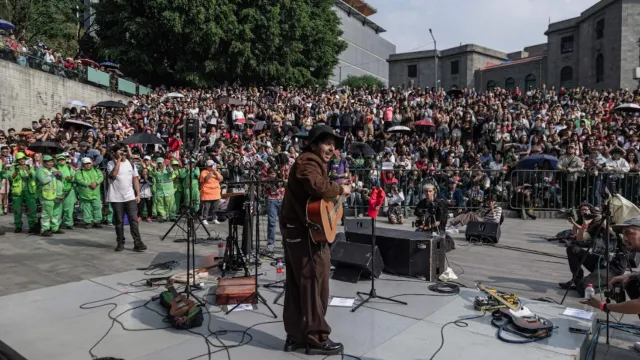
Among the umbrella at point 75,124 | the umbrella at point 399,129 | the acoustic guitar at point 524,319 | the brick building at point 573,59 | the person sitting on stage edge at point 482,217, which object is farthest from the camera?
the brick building at point 573,59

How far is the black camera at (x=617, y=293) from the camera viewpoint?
469 centimetres

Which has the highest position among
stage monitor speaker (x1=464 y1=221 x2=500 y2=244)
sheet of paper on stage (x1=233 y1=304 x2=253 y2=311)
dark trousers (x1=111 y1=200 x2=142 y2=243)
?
dark trousers (x1=111 y1=200 x2=142 y2=243)

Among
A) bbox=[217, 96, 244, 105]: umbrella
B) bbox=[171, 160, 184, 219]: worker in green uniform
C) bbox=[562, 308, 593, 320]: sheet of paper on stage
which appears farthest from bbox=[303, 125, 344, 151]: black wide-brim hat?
bbox=[217, 96, 244, 105]: umbrella

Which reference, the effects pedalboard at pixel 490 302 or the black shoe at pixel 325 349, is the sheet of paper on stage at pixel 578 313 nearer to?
the effects pedalboard at pixel 490 302

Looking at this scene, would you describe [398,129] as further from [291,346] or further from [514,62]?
[514,62]

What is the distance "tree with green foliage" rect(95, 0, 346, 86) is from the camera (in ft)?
115

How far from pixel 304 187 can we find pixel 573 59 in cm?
4599

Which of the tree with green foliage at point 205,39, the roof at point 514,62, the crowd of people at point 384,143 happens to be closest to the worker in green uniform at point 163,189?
the crowd of people at point 384,143

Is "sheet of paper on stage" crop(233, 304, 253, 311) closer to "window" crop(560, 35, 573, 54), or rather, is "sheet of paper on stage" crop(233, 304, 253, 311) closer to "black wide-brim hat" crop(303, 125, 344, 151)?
"black wide-brim hat" crop(303, 125, 344, 151)

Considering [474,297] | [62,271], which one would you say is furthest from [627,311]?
[62,271]

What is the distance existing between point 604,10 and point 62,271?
42943 millimetres

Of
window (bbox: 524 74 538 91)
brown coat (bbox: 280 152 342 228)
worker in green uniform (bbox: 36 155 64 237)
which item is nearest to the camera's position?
brown coat (bbox: 280 152 342 228)

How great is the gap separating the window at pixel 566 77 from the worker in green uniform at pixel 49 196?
4412cm

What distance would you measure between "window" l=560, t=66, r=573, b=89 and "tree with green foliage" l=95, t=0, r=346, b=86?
24.2 meters
